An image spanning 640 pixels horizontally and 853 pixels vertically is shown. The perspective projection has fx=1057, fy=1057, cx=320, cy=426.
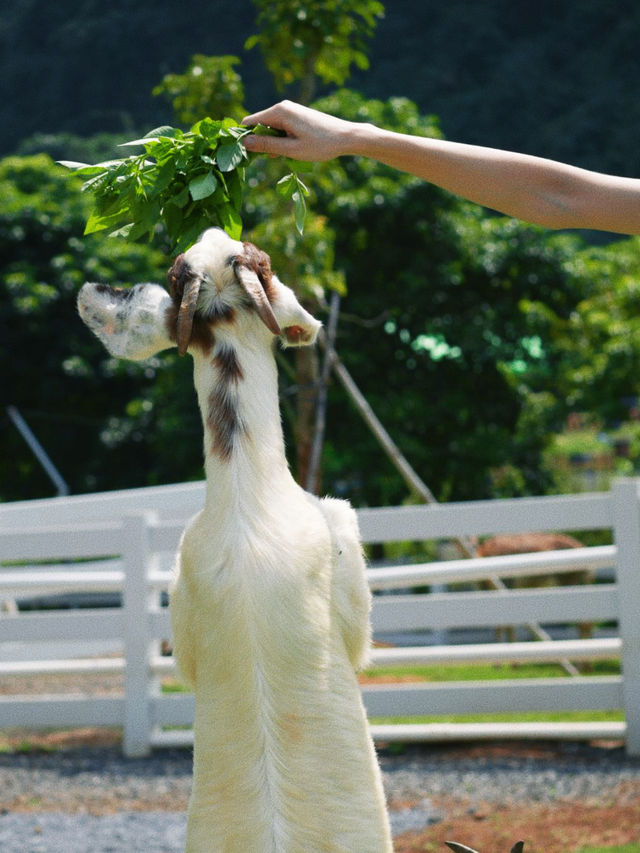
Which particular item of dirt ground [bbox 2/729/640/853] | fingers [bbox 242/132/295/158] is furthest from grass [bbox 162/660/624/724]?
fingers [bbox 242/132/295/158]

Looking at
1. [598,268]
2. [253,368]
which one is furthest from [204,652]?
[598,268]

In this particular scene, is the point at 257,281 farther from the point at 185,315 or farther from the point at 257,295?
the point at 185,315

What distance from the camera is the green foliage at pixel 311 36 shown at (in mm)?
8047

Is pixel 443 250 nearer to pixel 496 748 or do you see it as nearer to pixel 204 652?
pixel 496 748

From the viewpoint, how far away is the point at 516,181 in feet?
6.82

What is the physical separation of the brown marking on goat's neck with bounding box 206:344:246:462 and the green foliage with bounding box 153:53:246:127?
23.2 ft

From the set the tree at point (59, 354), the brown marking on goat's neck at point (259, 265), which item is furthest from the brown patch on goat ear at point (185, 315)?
the tree at point (59, 354)

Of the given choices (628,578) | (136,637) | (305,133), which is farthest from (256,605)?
(136,637)

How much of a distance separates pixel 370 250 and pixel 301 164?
14.1 m

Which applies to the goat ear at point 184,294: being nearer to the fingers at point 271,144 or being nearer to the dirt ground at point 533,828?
the fingers at point 271,144

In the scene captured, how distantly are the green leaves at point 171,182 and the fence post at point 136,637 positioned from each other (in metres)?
3.88

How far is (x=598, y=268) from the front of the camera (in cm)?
1848

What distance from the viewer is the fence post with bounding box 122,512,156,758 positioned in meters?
6.29

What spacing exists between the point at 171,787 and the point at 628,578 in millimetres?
2730
